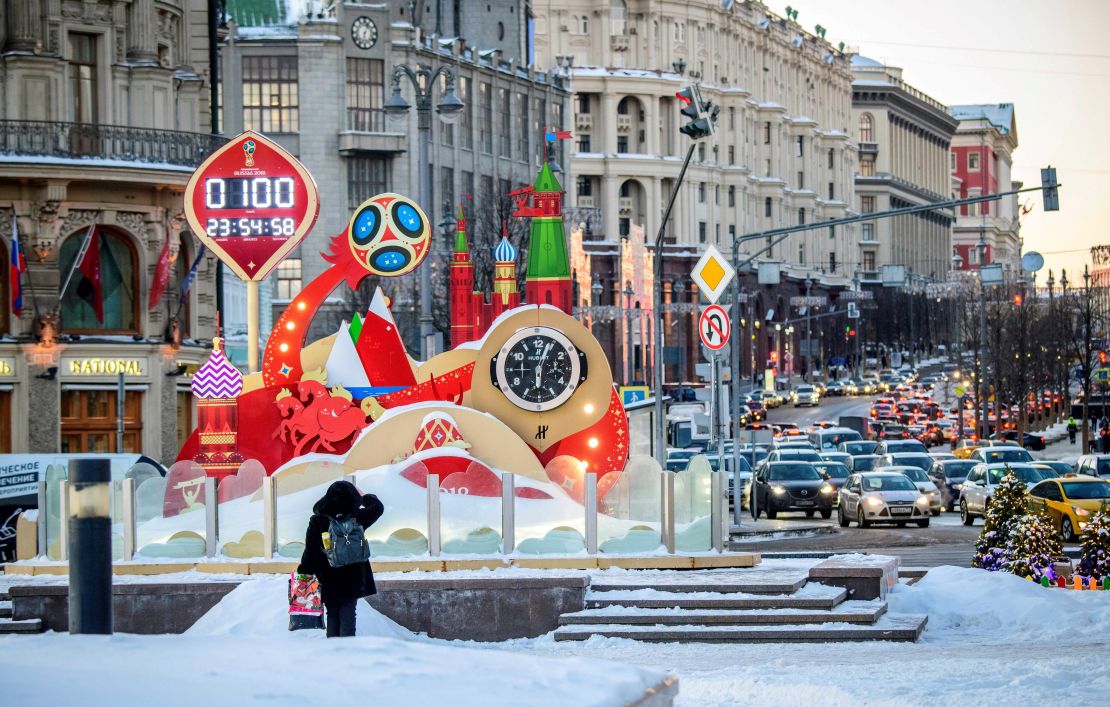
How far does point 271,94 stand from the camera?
90.1 metres

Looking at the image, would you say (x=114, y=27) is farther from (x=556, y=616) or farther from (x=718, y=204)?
(x=718, y=204)

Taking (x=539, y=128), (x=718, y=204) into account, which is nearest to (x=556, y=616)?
(x=539, y=128)

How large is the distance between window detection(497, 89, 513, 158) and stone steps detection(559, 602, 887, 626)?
82.9 meters

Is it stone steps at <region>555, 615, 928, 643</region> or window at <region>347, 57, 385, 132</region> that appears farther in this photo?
window at <region>347, 57, 385, 132</region>

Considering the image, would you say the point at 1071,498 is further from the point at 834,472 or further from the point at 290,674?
the point at 290,674

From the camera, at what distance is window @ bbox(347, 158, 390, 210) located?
91375 mm

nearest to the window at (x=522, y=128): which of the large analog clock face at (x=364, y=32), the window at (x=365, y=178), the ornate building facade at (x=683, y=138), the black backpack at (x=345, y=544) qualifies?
the ornate building facade at (x=683, y=138)

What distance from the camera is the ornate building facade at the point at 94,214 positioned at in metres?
46.2

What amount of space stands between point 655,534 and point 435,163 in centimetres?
7176

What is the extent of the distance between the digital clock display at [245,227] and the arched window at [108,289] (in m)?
18.9

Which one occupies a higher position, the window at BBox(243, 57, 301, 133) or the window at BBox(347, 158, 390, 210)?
the window at BBox(243, 57, 301, 133)

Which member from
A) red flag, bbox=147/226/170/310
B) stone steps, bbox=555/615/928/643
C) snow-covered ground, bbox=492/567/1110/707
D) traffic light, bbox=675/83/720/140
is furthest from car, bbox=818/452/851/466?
stone steps, bbox=555/615/928/643

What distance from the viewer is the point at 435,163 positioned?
9475cm

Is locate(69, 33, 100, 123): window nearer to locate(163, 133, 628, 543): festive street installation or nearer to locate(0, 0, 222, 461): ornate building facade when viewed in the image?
locate(0, 0, 222, 461): ornate building facade
